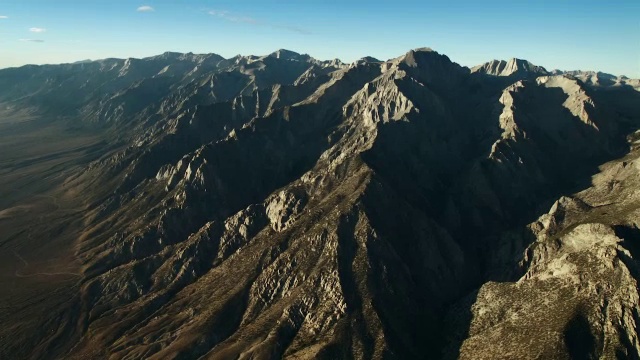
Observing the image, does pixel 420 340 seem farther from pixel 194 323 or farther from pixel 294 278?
pixel 194 323

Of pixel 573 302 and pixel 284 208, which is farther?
pixel 284 208

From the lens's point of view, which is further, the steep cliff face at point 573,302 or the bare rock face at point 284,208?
the bare rock face at point 284,208

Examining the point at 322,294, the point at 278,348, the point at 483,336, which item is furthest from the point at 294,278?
the point at 483,336

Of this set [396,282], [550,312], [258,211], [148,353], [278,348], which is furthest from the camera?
[258,211]

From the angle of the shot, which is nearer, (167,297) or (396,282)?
(396,282)

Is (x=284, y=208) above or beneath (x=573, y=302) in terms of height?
beneath

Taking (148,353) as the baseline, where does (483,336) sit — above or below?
above

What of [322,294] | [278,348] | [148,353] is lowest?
[148,353]

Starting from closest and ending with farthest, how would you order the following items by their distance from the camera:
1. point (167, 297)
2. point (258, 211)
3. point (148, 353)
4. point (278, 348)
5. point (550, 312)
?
point (550, 312) < point (278, 348) < point (148, 353) < point (167, 297) < point (258, 211)

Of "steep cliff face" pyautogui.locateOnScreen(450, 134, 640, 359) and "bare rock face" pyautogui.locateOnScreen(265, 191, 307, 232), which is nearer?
"steep cliff face" pyautogui.locateOnScreen(450, 134, 640, 359)

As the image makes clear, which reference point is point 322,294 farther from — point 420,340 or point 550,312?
point 550,312
